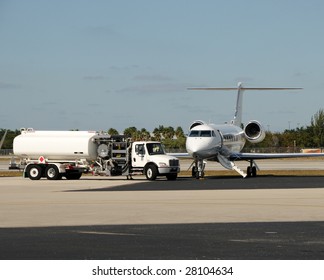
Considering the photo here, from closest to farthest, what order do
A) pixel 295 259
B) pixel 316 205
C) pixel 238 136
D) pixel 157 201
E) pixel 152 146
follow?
pixel 295 259 < pixel 316 205 < pixel 157 201 < pixel 152 146 < pixel 238 136

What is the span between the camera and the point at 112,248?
15180mm

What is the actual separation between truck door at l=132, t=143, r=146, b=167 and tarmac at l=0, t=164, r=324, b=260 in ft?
48.5

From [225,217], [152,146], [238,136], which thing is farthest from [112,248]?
[238,136]

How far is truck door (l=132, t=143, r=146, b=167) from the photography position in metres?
47.0

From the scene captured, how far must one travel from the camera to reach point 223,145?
51.2 metres

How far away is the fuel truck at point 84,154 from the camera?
4728 cm

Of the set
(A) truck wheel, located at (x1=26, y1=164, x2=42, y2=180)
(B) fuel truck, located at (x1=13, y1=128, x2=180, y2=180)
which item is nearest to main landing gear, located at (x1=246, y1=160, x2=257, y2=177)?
(B) fuel truck, located at (x1=13, y1=128, x2=180, y2=180)

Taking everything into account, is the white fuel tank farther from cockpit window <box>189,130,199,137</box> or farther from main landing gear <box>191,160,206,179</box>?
main landing gear <box>191,160,206,179</box>

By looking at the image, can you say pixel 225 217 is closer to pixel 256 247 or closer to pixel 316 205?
pixel 316 205

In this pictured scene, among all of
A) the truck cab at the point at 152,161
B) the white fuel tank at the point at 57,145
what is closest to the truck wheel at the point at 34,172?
the white fuel tank at the point at 57,145

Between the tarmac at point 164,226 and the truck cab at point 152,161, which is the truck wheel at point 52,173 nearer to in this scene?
the truck cab at point 152,161

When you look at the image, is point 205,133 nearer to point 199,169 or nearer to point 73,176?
point 199,169

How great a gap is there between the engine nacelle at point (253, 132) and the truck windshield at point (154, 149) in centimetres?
1071
